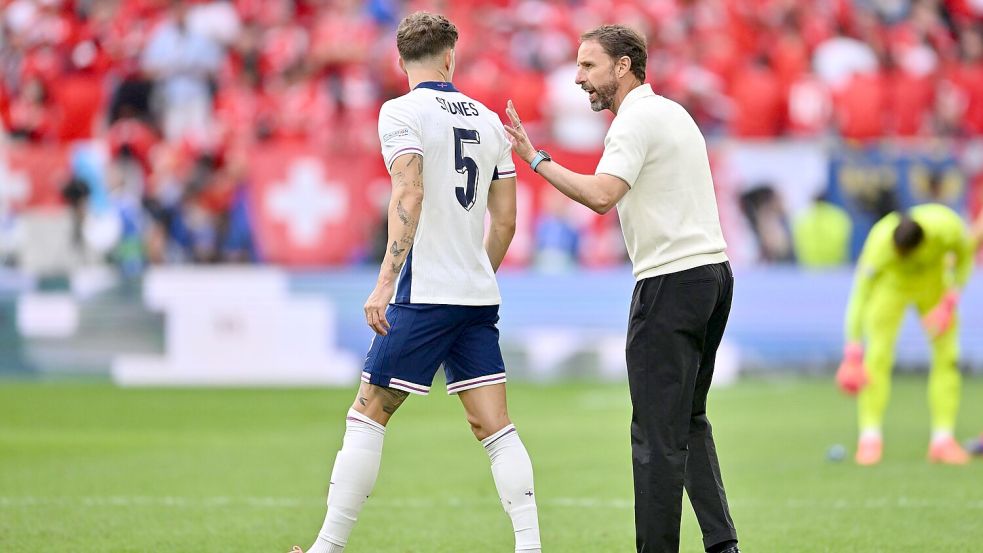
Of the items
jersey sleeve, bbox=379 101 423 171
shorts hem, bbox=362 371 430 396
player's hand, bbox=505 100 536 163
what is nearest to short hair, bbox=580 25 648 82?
player's hand, bbox=505 100 536 163

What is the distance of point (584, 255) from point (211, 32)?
7342mm

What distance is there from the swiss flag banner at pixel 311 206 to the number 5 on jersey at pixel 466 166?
11067 millimetres

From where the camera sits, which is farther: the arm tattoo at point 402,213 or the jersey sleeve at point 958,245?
the jersey sleeve at point 958,245

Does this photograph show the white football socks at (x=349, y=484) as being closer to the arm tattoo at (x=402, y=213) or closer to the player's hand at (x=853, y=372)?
the arm tattoo at (x=402, y=213)

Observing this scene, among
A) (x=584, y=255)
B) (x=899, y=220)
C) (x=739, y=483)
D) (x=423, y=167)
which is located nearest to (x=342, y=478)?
(x=423, y=167)

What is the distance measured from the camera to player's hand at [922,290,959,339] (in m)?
10.6

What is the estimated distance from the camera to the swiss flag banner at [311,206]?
17016mm

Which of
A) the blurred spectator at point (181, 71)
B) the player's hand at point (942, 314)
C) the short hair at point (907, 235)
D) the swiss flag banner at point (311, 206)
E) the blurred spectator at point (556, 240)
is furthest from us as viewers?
the blurred spectator at point (181, 71)

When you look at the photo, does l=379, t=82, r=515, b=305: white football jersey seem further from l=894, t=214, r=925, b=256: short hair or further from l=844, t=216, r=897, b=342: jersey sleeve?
l=844, t=216, r=897, b=342: jersey sleeve

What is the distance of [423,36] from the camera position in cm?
595

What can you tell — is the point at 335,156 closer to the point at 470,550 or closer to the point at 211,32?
the point at 211,32

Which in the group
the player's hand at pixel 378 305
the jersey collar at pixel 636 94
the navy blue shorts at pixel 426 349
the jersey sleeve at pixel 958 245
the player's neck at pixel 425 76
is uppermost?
the player's neck at pixel 425 76

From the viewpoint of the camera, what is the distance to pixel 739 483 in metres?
9.77

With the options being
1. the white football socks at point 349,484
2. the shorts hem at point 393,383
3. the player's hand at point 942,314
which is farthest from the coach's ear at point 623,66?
the player's hand at point 942,314
